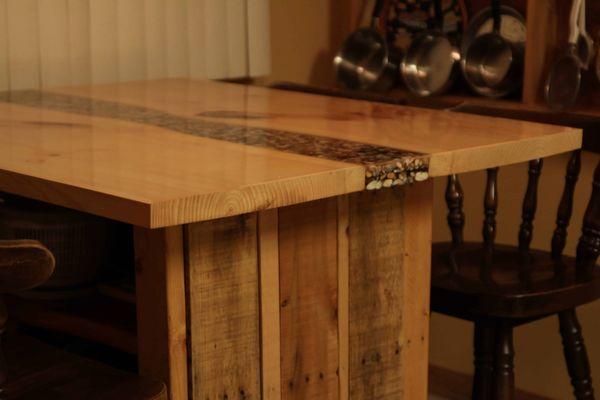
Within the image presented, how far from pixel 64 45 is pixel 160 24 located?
0.31 metres

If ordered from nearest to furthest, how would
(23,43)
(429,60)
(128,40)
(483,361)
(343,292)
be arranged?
1. (343,292)
2. (483,361)
3. (23,43)
4. (128,40)
5. (429,60)

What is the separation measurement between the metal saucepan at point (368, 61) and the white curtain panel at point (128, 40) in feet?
0.83

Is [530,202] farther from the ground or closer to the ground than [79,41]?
closer to the ground

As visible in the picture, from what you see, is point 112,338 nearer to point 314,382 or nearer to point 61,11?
point 314,382

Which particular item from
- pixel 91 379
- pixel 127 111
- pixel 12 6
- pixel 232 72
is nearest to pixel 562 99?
pixel 232 72

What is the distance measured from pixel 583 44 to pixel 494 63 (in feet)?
1.00

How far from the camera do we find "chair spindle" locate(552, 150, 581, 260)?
2.09m

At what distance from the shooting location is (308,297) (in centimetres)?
160

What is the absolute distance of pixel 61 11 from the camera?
252cm

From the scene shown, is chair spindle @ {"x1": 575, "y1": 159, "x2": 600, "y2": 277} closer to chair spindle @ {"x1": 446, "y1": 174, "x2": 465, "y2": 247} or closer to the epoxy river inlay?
chair spindle @ {"x1": 446, "y1": 174, "x2": 465, "y2": 247}

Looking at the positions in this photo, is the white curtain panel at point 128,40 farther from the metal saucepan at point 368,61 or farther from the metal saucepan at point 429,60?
the metal saucepan at point 429,60

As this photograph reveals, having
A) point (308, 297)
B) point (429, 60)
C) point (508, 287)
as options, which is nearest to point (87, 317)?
point (308, 297)

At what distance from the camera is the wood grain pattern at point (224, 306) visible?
144cm

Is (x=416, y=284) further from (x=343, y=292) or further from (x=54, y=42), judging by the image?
(x=54, y=42)
